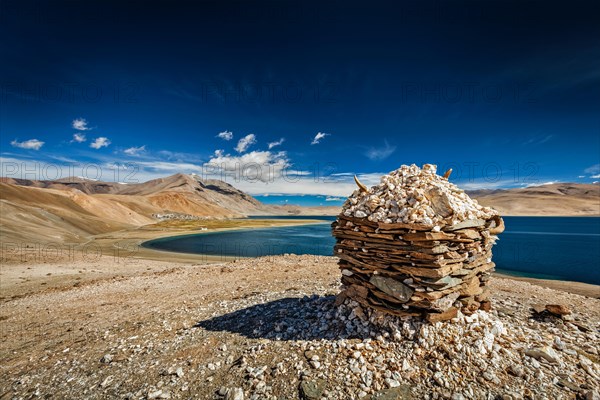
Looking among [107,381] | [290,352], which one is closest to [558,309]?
[290,352]

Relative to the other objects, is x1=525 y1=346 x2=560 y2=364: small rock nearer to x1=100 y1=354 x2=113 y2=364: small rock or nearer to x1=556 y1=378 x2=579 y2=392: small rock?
x1=556 y1=378 x2=579 y2=392: small rock

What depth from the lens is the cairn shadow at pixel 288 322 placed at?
7.86 meters

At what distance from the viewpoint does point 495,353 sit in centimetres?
626

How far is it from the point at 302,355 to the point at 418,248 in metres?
4.02

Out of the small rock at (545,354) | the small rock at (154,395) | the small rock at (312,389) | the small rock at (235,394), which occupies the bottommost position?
the small rock at (154,395)

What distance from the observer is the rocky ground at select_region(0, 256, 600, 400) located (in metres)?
5.82

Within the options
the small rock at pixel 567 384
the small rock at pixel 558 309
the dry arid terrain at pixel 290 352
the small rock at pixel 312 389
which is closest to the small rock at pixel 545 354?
the dry arid terrain at pixel 290 352

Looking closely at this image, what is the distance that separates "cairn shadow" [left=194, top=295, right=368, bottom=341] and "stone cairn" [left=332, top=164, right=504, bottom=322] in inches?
37.4

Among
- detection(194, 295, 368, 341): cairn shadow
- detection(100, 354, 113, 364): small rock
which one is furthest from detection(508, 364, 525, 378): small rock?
detection(100, 354, 113, 364): small rock

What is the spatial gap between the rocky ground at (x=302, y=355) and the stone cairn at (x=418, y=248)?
20.3 inches

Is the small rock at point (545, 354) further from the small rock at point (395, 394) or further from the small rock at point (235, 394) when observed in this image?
the small rock at point (235, 394)

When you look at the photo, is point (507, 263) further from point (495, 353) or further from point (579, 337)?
point (495, 353)

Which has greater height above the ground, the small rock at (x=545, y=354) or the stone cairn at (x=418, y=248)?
the stone cairn at (x=418, y=248)

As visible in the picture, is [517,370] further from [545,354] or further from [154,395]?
[154,395]
